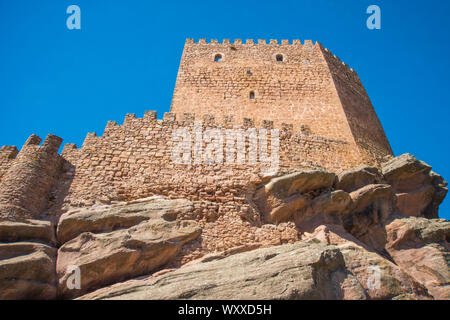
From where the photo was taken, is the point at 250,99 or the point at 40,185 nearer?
the point at 40,185

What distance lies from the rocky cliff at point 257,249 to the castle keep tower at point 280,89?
3.88 m

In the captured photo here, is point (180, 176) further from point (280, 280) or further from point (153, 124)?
point (280, 280)

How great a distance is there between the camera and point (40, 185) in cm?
895

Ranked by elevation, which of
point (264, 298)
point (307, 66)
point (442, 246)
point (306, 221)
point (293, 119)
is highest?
point (307, 66)

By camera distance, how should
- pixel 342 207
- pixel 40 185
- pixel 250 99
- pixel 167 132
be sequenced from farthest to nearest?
1. pixel 250 99
2. pixel 167 132
3. pixel 342 207
4. pixel 40 185

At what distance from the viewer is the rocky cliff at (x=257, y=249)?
653 cm

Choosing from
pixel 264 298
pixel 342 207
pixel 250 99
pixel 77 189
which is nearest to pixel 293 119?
pixel 250 99

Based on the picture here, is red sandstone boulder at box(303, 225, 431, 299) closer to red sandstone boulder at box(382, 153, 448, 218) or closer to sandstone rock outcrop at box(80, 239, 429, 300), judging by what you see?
sandstone rock outcrop at box(80, 239, 429, 300)

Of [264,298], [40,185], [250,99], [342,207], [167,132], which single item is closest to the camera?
[264,298]

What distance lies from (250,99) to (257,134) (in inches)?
195

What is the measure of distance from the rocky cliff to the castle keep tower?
388 cm

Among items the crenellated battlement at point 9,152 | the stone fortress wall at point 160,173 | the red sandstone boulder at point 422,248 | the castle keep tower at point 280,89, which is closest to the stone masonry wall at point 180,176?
the stone fortress wall at point 160,173
